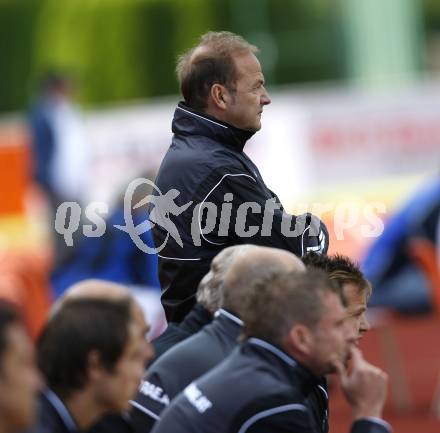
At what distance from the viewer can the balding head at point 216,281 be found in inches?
204

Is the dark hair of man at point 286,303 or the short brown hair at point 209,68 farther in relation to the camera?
the short brown hair at point 209,68

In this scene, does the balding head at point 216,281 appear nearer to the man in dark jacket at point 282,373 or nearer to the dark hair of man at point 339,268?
the dark hair of man at point 339,268

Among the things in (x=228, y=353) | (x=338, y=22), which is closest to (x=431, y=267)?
(x=228, y=353)

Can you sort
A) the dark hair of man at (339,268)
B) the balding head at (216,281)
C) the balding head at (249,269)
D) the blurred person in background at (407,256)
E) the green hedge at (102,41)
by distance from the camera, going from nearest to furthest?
the balding head at (249,269) → the balding head at (216,281) → the dark hair of man at (339,268) → the blurred person in background at (407,256) → the green hedge at (102,41)

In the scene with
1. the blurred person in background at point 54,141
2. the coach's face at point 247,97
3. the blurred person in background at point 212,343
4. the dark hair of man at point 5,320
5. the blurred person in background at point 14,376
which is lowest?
the blurred person in background at point 54,141

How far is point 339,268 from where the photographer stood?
18.1ft

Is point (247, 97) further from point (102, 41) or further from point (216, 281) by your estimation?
point (102, 41)

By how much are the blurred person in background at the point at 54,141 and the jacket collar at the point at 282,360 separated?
1414cm

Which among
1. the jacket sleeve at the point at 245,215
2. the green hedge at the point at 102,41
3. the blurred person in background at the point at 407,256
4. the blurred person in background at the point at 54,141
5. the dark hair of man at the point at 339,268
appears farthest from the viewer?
the green hedge at the point at 102,41

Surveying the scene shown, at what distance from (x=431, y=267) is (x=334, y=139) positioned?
31.2ft

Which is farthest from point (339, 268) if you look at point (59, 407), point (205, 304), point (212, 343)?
point (59, 407)

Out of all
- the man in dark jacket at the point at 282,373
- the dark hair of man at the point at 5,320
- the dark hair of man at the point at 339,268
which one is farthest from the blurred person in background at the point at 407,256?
the dark hair of man at the point at 5,320

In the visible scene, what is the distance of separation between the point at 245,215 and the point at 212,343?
0.73 meters

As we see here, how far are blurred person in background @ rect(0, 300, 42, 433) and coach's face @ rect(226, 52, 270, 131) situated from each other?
2326 mm
